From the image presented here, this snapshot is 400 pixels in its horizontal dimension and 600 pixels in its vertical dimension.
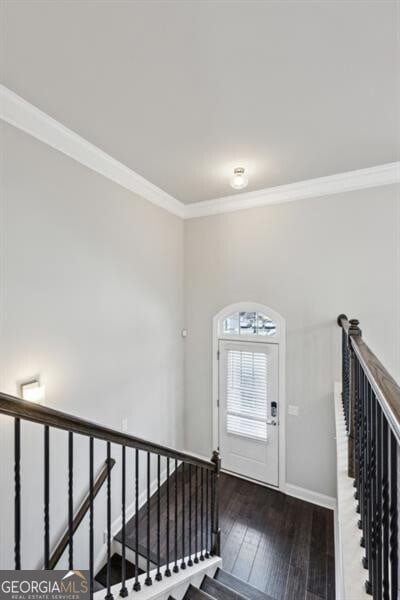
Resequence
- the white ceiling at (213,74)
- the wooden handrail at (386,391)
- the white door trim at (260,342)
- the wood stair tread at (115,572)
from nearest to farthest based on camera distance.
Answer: the wooden handrail at (386,391)
the white ceiling at (213,74)
the wood stair tread at (115,572)
the white door trim at (260,342)

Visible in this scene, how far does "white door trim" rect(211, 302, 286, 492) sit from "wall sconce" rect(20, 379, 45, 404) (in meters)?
2.48

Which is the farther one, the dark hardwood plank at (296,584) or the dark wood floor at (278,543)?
the dark wood floor at (278,543)

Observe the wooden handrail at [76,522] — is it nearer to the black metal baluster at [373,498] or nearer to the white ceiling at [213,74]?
the black metal baluster at [373,498]

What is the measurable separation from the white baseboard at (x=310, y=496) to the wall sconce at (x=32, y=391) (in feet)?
10.8

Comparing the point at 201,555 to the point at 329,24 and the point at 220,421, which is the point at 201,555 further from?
the point at 329,24

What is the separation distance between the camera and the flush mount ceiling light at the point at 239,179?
10.2ft

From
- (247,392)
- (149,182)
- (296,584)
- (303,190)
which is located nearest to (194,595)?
(296,584)

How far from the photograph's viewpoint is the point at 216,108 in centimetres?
223

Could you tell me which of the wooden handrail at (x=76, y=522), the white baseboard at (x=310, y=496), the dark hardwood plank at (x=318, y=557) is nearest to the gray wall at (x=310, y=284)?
the white baseboard at (x=310, y=496)

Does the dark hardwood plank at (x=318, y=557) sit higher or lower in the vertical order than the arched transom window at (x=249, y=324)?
lower

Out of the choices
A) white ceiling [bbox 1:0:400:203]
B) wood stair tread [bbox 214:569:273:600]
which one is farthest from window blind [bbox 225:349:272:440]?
white ceiling [bbox 1:0:400:203]

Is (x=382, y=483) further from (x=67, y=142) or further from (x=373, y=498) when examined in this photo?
(x=67, y=142)

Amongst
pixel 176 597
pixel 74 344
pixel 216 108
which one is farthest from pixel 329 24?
pixel 176 597

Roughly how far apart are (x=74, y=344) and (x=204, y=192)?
8.56ft
